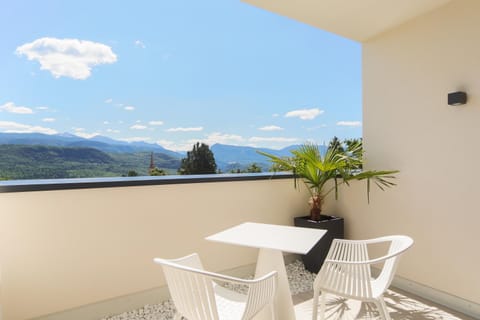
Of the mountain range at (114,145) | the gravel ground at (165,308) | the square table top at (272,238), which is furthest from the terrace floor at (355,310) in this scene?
the mountain range at (114,145)

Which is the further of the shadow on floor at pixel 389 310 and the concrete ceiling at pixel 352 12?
the concrete ceiling at pixel 352 12

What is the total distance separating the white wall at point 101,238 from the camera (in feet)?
7.21

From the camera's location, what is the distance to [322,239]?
3.30 meters

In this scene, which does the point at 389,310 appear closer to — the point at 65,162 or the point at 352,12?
the point at 352,12

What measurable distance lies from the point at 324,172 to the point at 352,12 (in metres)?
1.52

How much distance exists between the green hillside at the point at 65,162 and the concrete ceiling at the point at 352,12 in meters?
6.16

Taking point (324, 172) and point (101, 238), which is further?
point (324, 172)

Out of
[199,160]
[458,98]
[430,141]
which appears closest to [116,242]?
[430,141]

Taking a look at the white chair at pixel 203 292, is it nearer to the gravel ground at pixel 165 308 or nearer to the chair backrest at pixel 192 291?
the chair backrest at pixel 192 291

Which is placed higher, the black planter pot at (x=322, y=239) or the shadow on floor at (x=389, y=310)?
the black planter pot at (x=322, y=239)

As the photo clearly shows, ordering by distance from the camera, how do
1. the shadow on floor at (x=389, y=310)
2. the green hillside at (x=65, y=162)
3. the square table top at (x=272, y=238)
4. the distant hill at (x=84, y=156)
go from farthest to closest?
the distant hill at (x=84, y=156), the green hillside at (x=65, y=162), the shadow on floor at (x=389, y=310), the square table top at (x=272, y=238)

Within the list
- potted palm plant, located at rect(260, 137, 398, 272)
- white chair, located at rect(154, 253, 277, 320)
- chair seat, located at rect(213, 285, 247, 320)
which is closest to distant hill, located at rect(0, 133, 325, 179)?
potted palm plant, located at rect(260, 137, 398, 272)

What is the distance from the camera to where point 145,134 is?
47.7 feet

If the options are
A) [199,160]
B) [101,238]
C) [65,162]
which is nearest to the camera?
[101,238]
